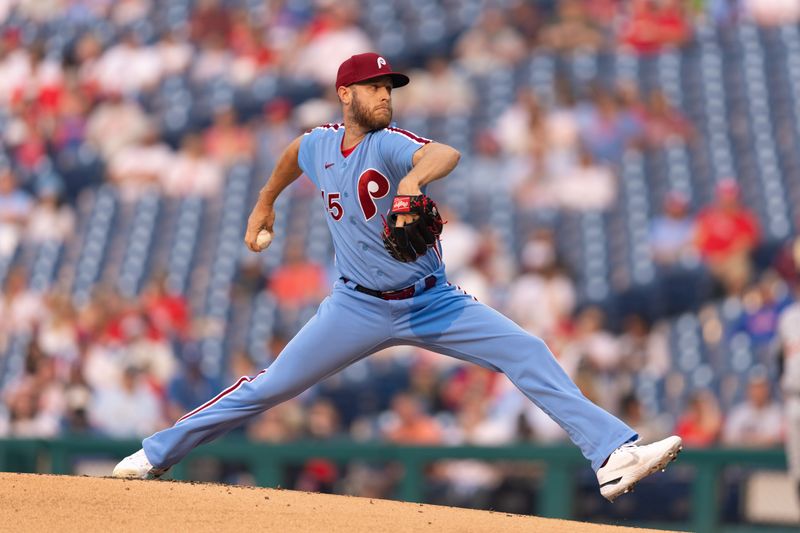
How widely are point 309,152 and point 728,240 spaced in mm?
5816

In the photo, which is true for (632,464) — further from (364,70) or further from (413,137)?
(364,70)

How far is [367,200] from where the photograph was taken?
4.77 metres

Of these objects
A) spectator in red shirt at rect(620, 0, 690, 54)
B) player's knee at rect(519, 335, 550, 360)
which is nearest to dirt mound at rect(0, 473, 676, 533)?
player's knee at rect(519, 335, 550, 360)

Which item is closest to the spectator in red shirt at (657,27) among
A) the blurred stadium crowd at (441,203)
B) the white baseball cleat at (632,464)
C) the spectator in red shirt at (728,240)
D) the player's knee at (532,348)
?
the blurred stadium crowd at (441,203)

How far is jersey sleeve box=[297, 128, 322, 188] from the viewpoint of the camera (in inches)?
200

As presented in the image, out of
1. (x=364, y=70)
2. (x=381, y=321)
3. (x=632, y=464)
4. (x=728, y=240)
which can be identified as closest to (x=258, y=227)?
(x=381, y=321)

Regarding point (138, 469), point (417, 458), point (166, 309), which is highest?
point (138, 469)

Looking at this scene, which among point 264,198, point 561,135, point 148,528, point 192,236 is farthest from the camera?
point 192,236

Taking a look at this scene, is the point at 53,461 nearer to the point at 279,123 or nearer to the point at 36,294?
the point at 36,294

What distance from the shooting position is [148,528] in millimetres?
4422

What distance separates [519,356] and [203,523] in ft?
3.96

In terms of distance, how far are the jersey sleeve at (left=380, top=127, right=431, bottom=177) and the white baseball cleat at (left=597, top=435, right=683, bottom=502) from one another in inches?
47.4

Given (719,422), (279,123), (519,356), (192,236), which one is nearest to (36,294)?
(192,236)

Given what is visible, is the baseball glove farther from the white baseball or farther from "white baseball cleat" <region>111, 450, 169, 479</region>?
"white baseball cleat" <region>111, 450, 169, 479</region>
